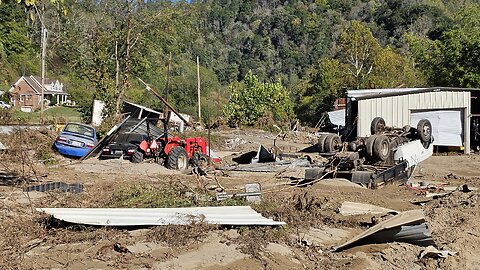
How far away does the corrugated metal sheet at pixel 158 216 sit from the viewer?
875cm

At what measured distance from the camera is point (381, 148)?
1591 cm

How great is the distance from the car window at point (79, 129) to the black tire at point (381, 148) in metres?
10.9

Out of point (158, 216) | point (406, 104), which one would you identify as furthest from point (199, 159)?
point (406, 104)

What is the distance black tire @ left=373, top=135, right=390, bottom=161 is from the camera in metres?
15.9

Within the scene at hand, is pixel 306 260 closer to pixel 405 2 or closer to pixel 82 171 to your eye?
pixel 82 171

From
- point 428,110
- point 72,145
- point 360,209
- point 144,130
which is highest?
point 428,110

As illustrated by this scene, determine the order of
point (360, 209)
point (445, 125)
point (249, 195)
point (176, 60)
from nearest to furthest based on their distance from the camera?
1. point (249, 195)
2. point (360, 209)
3. point (445, 125)
4. point (176, 60)

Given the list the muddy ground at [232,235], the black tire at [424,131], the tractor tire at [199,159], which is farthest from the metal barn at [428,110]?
the muddy ground at [232,235]

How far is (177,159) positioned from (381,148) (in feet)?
19.4

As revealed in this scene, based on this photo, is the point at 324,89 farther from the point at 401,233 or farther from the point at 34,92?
the point at 401,233

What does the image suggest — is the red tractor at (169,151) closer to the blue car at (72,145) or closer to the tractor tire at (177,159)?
the tractor tire at (177,159)

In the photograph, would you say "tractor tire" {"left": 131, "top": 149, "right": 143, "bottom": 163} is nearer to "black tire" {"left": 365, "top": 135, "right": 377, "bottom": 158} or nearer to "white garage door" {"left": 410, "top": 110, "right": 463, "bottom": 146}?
"black tire" {"left": 365, "top": 135, "right": 377, "bottom": 158}

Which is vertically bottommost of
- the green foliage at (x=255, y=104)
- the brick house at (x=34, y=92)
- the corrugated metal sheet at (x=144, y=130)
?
the corrugated metal sheet at (x=144, y=130)

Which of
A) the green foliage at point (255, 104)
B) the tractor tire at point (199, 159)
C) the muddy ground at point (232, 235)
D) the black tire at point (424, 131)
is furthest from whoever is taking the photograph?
the green foliage at point (255, 104)
